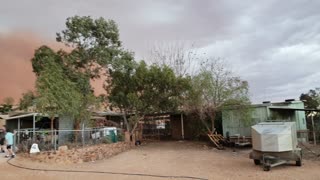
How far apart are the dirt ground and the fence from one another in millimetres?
1346

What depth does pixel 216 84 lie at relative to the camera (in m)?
24.4

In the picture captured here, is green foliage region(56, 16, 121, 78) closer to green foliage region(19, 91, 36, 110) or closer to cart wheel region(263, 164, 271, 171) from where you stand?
green foliage region(19, 91, 36, 110)

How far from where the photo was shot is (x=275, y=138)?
1484 cm

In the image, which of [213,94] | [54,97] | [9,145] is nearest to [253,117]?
[213,94]

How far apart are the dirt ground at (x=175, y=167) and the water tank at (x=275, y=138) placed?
88 centimetres

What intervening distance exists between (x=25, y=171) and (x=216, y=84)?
1441 cm

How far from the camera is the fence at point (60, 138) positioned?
17766 millimetres

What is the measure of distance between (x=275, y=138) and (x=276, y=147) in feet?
1.23

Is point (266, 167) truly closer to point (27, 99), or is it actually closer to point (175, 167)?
point (175, 167)

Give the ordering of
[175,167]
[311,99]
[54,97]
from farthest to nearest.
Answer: [311,99] < [54,97] < [175,167]

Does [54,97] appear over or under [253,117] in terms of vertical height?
over

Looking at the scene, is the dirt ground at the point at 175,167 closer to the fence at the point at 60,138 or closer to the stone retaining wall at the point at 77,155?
the stone retaining wall at the point at 77,155

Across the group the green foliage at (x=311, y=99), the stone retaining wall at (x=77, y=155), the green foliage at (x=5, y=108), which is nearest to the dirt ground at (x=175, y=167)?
the stone retaining wall at (x=77, y=155)

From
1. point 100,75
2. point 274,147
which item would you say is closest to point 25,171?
point 274,147
